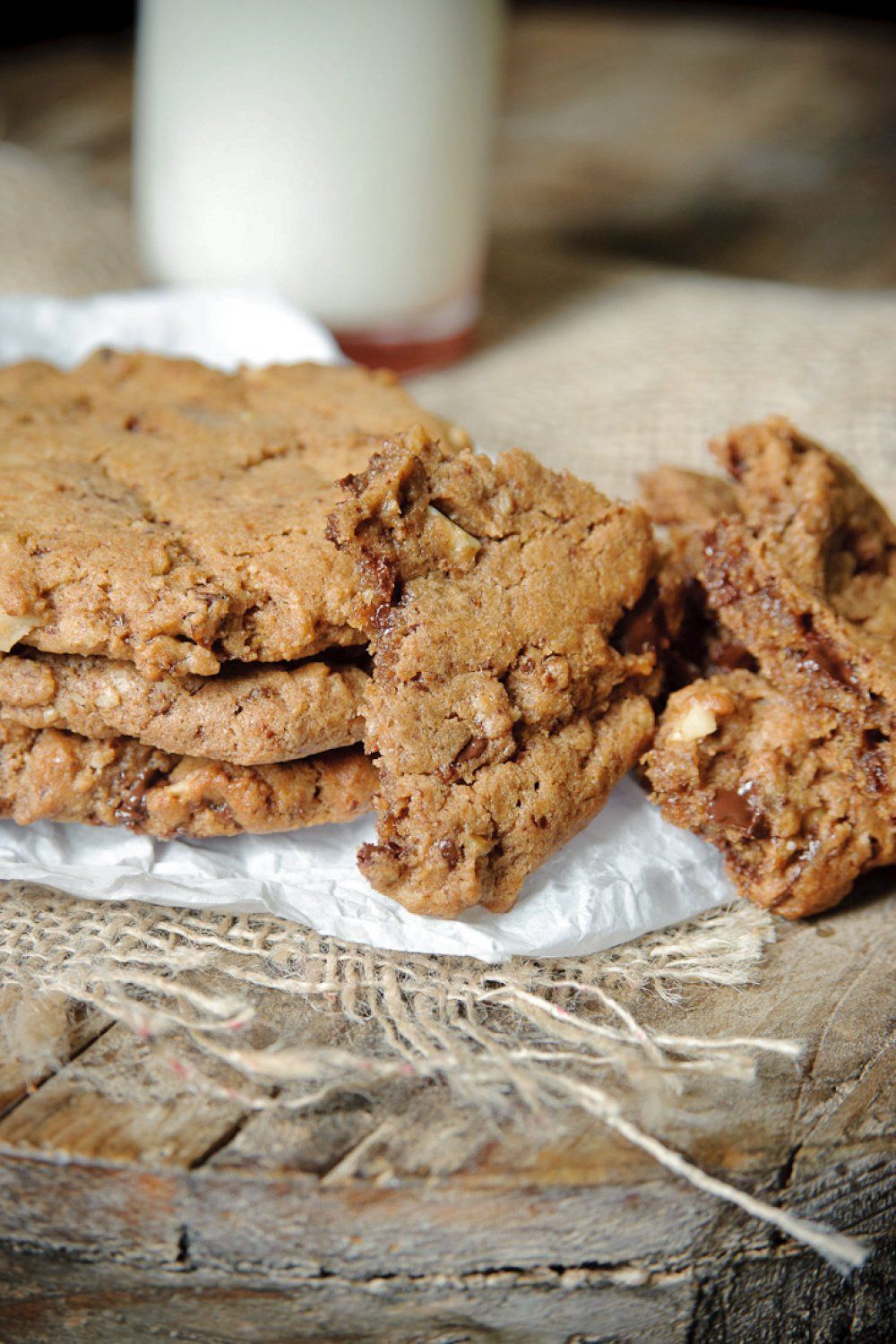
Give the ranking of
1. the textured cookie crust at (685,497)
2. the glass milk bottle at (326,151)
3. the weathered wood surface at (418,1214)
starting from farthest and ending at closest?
the glass milk bottle at (326,151), the textured cookie crust at (685,497), the weathered wood surface at (418,1214)

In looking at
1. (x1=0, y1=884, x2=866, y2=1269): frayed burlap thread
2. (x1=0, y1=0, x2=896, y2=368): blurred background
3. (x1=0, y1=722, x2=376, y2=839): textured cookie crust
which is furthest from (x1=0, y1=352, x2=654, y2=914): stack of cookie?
(x1=0, y1=0, x2=896, y2=368): blurred background

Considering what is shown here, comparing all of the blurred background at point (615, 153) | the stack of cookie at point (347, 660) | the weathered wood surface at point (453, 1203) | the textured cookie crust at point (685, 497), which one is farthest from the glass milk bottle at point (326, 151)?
the weathered wood surface at point (453, 1203)

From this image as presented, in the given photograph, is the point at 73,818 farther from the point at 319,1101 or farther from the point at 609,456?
the point at 609,456

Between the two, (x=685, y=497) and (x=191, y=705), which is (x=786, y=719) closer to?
(x=685, y=497)

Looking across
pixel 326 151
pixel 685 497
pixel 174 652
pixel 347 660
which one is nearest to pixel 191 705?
pixel 174 652

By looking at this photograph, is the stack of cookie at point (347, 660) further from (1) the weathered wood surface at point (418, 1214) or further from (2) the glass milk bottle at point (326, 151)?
(2) the glass milk bottle at point (326, 151)

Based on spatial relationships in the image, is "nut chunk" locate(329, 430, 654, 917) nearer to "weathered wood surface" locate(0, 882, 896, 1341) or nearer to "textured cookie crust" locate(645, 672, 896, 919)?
"textured cookie crust" locate(645, 672, 896, 919)

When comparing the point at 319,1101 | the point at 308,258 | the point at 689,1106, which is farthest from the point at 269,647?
the point at 308,258
